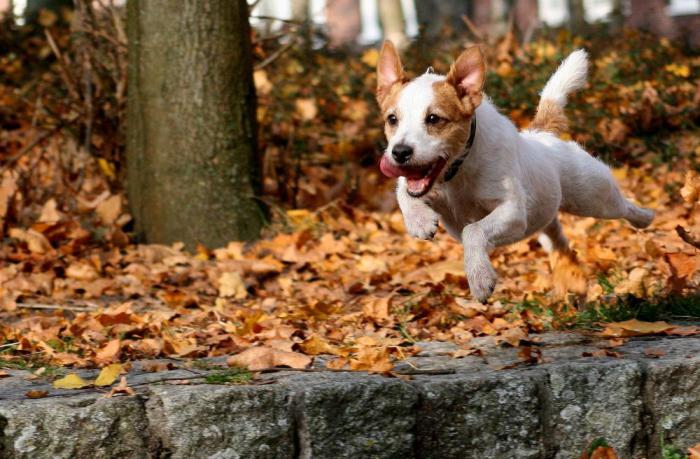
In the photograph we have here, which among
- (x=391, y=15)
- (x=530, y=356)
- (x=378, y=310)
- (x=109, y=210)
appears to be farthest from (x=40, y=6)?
(x=530, y=356)

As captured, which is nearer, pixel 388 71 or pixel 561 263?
pixel 388 71

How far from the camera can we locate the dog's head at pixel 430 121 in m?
4.45

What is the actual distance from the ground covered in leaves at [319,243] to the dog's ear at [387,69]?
114cm

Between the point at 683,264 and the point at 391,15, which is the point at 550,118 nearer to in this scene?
the point at 683,264

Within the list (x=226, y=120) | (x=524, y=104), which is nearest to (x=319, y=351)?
(x=226, y=120)

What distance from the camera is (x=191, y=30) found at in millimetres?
7066

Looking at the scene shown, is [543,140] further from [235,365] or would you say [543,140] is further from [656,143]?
[656,143]

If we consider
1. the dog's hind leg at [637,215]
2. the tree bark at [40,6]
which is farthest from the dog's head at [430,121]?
the tree bark at [40,6]

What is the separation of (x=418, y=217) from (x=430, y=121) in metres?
0.45

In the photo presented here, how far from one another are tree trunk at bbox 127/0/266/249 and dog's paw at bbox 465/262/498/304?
10.2 feet

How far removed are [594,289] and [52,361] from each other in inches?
113

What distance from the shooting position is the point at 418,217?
474cm

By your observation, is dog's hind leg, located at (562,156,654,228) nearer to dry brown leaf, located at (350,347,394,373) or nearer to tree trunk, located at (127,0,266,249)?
dry brown leaf, located at (350,347,394,373)

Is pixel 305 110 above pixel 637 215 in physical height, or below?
above
